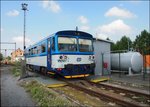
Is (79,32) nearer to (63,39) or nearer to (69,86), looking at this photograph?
(63,39)

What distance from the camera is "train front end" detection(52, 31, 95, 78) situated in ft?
48.9

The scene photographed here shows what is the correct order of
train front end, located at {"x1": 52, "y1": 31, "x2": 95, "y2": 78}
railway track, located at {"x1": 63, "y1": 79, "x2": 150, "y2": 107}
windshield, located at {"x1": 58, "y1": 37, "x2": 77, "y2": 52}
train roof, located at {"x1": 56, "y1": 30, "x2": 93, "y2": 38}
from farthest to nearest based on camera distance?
train roof, located at {"x1": 56, "y1": 30, "x2": 93, "y2": 38} → windshield, located at {"x1": 58, "y1": 37, "x2": 77, "y2": 52} → train front end, located at {"x1": 52, "y1": 31, "x2": 95, "y2": 78} → railway track, located at {"x1": 63, "y1": 79, "x2": 150, "y2": 107}

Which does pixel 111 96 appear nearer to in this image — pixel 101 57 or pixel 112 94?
pixel 112 94

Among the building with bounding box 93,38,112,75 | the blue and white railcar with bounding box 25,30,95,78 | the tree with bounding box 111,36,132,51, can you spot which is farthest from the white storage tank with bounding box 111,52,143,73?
the tree with bounding box 111,36,132,51

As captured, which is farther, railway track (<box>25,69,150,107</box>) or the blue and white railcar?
the blue and white railcar

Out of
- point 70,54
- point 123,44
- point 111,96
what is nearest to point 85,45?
point 70,54

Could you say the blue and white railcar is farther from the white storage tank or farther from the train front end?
the white storage tank

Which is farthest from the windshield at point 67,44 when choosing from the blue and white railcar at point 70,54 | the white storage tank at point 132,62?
the white storage tank at point 132,62

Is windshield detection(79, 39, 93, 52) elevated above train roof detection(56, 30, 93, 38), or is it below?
below

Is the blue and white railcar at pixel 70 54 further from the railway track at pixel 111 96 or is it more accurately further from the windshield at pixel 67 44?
the railway track at pixel 111 96

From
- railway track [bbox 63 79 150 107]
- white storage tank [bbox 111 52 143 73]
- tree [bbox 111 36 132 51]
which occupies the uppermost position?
tree [bbox 111 36 132 51]

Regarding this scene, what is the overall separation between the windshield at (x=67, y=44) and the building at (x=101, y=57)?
493 cm

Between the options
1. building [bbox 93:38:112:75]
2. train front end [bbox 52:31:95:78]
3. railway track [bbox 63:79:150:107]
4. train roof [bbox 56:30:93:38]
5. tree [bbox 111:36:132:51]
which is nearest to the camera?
railway track [bbox 63:79:150:107]

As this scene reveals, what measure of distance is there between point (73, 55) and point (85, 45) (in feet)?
4.68
